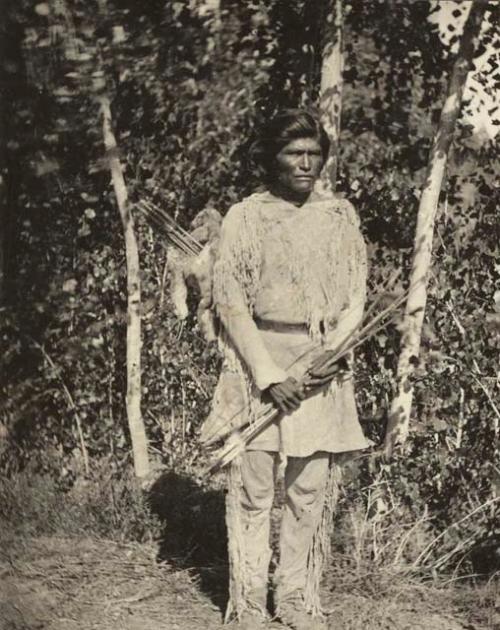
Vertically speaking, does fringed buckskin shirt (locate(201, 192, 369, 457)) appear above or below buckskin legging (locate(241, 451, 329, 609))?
above

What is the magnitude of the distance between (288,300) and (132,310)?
1.85 metres

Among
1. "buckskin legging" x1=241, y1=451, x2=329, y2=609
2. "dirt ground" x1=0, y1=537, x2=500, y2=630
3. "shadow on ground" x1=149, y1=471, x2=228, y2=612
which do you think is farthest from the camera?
"shadow on ground" x1=149, y1=471, x2=228, y2=612

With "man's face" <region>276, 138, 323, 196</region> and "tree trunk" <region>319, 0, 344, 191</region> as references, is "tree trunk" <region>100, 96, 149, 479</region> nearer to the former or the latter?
"tree trunk" <region>319, 0, 344, 191</region>

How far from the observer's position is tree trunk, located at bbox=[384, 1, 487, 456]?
167 inches

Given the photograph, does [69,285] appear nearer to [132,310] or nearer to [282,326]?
[132,310]

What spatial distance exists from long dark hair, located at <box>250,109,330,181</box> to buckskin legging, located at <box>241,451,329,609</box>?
46.1 inches

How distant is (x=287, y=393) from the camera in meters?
3.29

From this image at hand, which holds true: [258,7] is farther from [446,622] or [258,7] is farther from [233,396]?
[446,622]

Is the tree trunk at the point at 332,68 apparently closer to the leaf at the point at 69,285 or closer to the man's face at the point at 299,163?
the man's face at the point at 299,163

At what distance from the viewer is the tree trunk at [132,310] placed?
471cm

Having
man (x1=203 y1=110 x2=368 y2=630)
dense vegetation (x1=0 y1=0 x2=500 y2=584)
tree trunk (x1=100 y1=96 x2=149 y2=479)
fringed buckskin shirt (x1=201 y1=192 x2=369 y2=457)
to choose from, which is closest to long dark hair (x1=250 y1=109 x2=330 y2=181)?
man (x1=203 y1=110 x2=368 y2=630)

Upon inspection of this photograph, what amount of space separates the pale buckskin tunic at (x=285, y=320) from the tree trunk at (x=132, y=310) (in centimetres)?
153

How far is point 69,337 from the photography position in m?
5.29

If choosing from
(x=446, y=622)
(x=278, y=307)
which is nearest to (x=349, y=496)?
(x=446, y=622)
